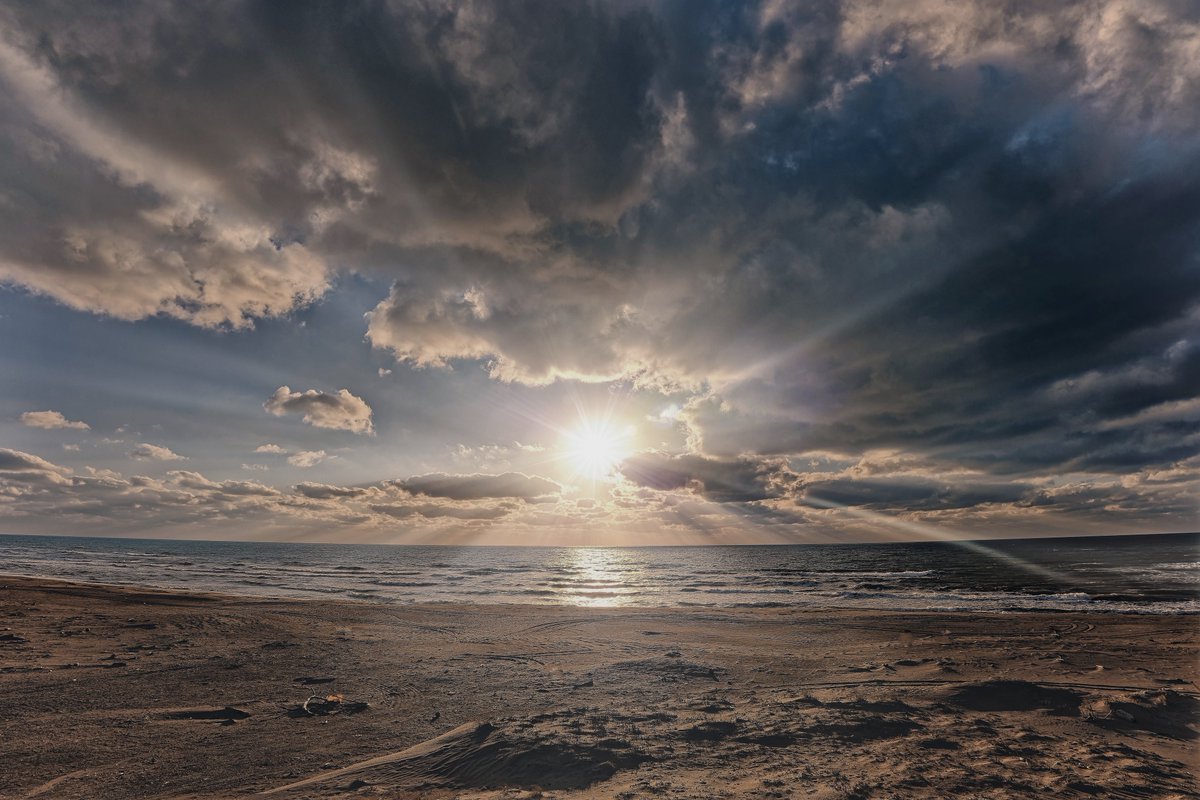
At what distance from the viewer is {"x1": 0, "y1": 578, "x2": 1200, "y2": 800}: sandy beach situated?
19.4 ft

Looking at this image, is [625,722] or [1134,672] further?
[1134,672]

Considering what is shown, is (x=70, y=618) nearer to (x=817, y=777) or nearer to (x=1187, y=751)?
(x=817, y=777)

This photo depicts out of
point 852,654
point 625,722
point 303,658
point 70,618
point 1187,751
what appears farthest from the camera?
point 70,618

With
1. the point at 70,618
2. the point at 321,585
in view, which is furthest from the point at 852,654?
the point at 321,585

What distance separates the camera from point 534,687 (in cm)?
1058

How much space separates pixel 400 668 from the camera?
1212 centimetres

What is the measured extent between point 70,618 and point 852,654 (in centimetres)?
2585

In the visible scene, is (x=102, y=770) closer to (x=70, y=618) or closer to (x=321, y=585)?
(x=70, y=618)

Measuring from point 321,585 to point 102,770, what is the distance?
42551 mm

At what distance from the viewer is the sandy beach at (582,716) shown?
232 inches

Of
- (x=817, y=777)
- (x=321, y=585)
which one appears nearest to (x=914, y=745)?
(x=817, y=777)

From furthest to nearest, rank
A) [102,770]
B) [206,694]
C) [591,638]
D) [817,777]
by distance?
[591,638] → [206,694] → [102,770] → [817,777]

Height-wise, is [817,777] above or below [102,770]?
above

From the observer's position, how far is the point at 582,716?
7.87 m
